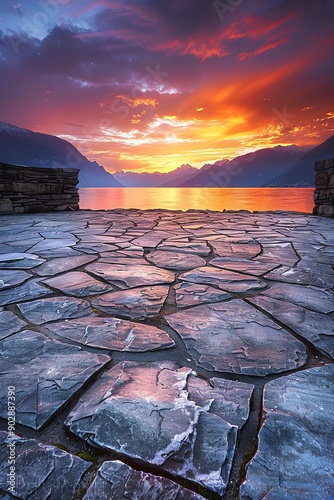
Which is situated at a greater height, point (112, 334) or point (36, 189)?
point (36, 189)

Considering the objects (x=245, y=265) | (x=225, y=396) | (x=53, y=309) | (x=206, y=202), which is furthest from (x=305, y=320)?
(x=206, y=202)

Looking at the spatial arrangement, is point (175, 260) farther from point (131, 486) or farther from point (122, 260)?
point (131, 486)

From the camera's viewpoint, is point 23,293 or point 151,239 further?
point 151,239

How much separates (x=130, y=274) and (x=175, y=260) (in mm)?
612

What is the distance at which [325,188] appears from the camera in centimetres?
631

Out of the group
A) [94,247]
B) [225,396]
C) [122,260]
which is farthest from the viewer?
[94,247]

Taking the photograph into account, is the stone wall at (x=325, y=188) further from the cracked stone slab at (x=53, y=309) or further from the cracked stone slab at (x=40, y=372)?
the cracked stone slab at (x=40, y=372)

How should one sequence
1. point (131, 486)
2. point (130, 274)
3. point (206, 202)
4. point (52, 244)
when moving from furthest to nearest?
point (206, 202)
point (52, 244)
point (130, 274)
point (131, 486)

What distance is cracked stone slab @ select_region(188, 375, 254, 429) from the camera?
33.8 inches

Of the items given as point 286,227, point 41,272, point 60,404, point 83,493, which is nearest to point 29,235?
point 41,272

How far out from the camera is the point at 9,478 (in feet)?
2.18

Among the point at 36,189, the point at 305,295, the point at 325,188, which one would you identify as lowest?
the point at 305,295

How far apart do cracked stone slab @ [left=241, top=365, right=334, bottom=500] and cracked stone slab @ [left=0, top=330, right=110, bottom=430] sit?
2.19 ft

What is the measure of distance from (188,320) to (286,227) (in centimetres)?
402
